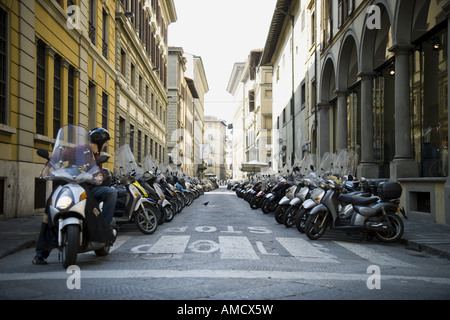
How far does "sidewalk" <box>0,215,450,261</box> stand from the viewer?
7.14 m

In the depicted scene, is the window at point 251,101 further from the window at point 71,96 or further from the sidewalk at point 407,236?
the sidewalk at point 407,236

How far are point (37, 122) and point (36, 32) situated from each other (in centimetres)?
243

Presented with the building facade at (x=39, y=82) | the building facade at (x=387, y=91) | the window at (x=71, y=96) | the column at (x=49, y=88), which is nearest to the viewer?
the building facade at (x=39, y=82)

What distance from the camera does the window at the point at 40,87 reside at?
44.2 ft

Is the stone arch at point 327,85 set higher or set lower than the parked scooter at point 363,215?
higher

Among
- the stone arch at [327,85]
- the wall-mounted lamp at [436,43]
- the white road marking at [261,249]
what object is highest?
the stone arch at [327,85]

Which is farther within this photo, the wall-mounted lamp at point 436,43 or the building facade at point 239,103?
the building facade at point 239,103

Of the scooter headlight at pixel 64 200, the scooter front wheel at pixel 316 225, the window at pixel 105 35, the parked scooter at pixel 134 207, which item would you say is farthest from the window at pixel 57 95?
the scooter headlight at pixel 64 200

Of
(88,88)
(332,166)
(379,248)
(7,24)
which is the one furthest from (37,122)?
(379,248)

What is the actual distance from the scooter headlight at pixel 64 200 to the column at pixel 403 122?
389 inches

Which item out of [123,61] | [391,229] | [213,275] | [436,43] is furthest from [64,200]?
[123,61]

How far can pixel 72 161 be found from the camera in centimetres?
584

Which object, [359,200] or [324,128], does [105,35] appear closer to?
[324,128]

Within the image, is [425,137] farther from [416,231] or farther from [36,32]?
[36,32]
